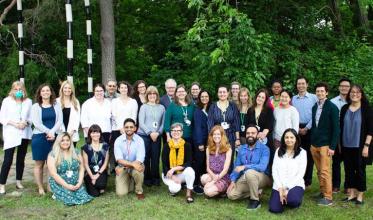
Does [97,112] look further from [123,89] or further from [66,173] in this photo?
[66,173]

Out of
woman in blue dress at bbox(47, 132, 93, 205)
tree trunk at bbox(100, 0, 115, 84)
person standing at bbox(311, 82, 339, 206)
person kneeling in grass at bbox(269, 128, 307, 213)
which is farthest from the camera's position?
tree trunk at bbox(100, 0, 115, 84)

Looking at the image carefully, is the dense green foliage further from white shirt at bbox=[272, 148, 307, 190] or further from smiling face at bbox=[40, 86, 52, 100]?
white shirt at bbox=[272, 148, 307, 190]

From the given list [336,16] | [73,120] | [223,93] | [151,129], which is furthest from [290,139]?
[336,16]

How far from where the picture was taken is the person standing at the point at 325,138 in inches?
239

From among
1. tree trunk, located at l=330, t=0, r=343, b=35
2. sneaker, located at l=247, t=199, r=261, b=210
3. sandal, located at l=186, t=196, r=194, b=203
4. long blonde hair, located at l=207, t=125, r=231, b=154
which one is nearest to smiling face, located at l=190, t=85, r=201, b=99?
long blonde hair, located at l=207, t=125, r=231, b=154

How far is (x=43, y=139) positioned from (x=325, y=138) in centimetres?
403

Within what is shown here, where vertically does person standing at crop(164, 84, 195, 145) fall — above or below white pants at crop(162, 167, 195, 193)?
above

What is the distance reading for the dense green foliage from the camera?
9922 mm

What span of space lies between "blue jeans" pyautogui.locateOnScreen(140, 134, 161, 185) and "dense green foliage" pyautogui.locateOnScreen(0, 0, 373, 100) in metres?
2.42

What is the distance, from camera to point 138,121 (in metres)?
7.13

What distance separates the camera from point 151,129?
7055mm

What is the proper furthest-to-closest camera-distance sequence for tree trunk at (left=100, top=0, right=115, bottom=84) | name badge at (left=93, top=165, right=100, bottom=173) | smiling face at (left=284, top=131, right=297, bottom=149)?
tree trunk at (left=100, top=0, right=115, bottom=84) → name badge at (left=93, top=165, right=100, bottom=173) → smiling face at (left=284, top=131, right=297, bottom=149)

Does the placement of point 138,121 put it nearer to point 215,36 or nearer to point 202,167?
point 202,167

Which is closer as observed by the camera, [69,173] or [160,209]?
[160,209]
